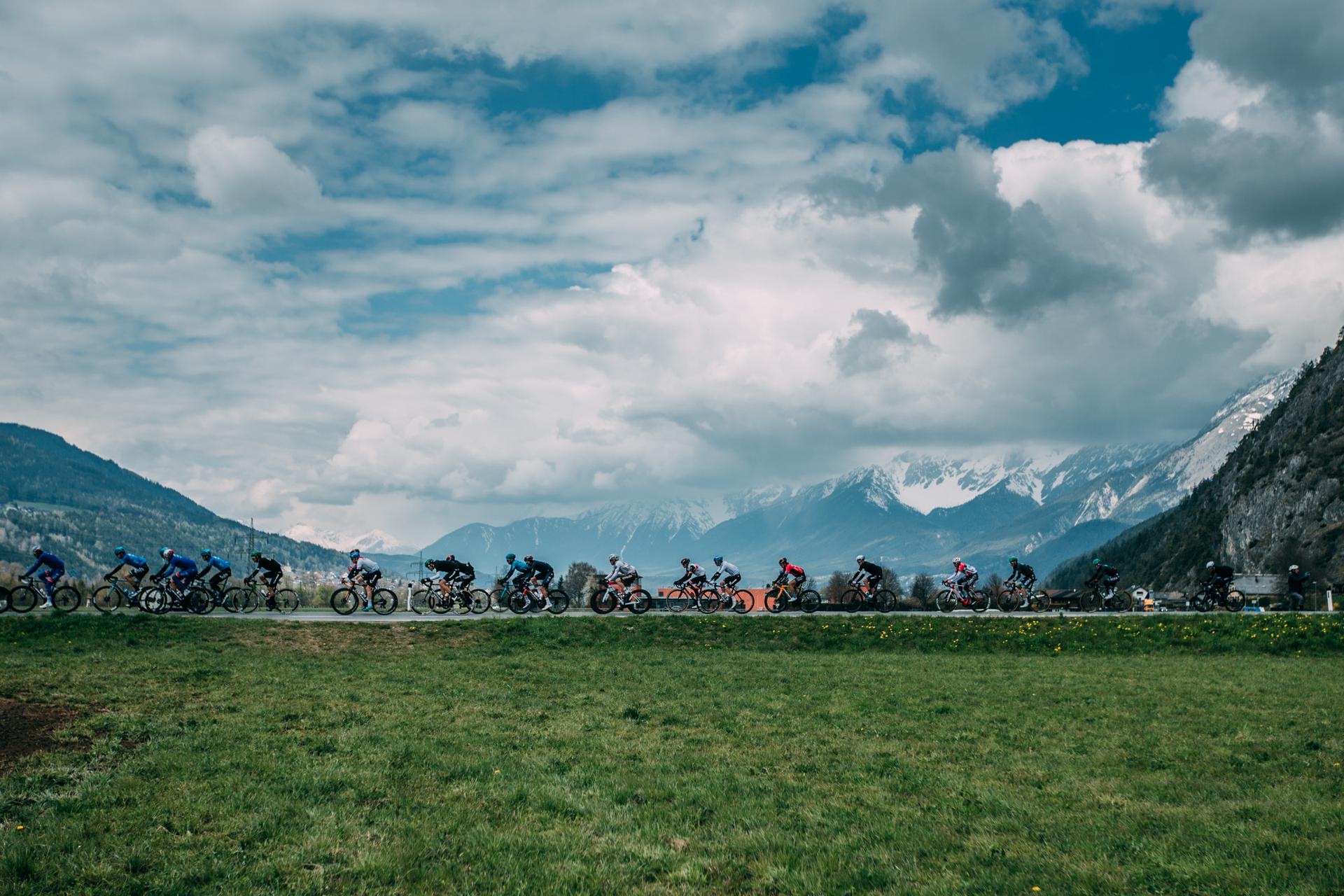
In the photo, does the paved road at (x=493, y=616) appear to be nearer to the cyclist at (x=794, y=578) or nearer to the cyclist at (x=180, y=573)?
the cyclist at (x=794, y=578)

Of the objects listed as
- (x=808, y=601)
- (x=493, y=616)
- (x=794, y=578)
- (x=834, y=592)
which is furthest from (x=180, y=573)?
(x=834, y=592)

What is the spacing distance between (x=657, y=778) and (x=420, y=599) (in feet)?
95.2

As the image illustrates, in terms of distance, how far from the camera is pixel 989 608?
4659cm

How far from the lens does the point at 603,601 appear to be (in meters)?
39.0

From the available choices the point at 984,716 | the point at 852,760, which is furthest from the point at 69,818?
the point at 984,716

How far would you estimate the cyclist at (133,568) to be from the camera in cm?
3450

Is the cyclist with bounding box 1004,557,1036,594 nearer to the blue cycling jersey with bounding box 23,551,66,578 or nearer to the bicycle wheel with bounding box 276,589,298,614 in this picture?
the bicycle wheel with bounding box 276,589,298,614

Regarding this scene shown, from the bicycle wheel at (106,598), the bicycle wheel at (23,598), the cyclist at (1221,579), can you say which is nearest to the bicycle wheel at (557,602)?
the bicycle wheel at (106,598)

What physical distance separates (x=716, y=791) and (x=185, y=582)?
32.4 m

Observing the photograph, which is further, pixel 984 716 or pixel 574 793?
pixel 984 716

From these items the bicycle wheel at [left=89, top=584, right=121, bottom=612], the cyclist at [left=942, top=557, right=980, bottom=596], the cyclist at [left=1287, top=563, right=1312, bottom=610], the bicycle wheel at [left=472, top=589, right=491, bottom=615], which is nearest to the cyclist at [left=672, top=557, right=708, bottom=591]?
the bicycle wheel at [left=472, top=589, right=491, bottom=615]

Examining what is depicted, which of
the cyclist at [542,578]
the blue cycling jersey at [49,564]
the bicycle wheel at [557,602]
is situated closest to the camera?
the blue cycling jersey at [49,564]

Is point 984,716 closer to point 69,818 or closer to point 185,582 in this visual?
point 69,818

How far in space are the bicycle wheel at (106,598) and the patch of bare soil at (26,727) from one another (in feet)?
75.6
